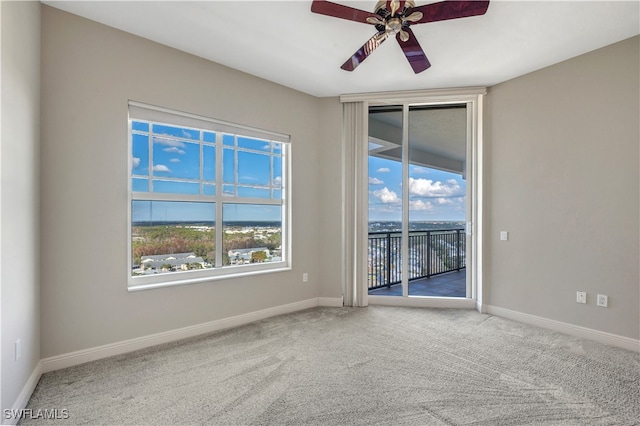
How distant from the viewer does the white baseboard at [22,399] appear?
167cm

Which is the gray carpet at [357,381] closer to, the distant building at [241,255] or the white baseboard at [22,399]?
the white baseboard at [22,399]

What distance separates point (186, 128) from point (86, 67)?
2.94 feet

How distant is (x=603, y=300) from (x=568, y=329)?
1.47 ft

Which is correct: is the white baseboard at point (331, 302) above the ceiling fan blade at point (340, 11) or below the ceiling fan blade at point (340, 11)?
below

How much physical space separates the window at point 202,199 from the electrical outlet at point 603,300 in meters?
3.28

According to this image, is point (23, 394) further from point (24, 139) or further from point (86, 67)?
point (86, 67)

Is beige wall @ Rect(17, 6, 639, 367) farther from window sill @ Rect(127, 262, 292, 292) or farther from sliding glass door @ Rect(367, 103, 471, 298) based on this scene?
sliding glass door @ Rect(367, 103, 471, 298)

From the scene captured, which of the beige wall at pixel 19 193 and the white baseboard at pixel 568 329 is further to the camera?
the white baseboard at pixel 568 329

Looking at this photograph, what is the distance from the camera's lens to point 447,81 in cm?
363

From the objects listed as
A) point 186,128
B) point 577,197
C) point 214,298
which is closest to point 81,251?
point 214,298

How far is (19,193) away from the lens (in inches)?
75.2

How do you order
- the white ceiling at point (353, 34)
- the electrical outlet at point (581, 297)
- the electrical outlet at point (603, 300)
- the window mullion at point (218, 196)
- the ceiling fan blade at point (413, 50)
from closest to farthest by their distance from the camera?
1. the ceiling fan blade at point (413, 50)
2. the white ceiling at point (353, 34)
3. the electrical outlet at point (603, 300)
4. the electrical outlet at point (581, 297)
5. the window mullion at point (218, 196)

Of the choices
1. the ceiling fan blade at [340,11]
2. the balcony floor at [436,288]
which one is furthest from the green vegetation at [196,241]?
the ceiling fan blade at [340,11]

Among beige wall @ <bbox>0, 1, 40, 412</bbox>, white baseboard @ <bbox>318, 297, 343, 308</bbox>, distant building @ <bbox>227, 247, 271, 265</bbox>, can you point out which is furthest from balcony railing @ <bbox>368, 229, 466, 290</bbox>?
beige wall @ <bbox>0, 1, 40, 412</bbox>
